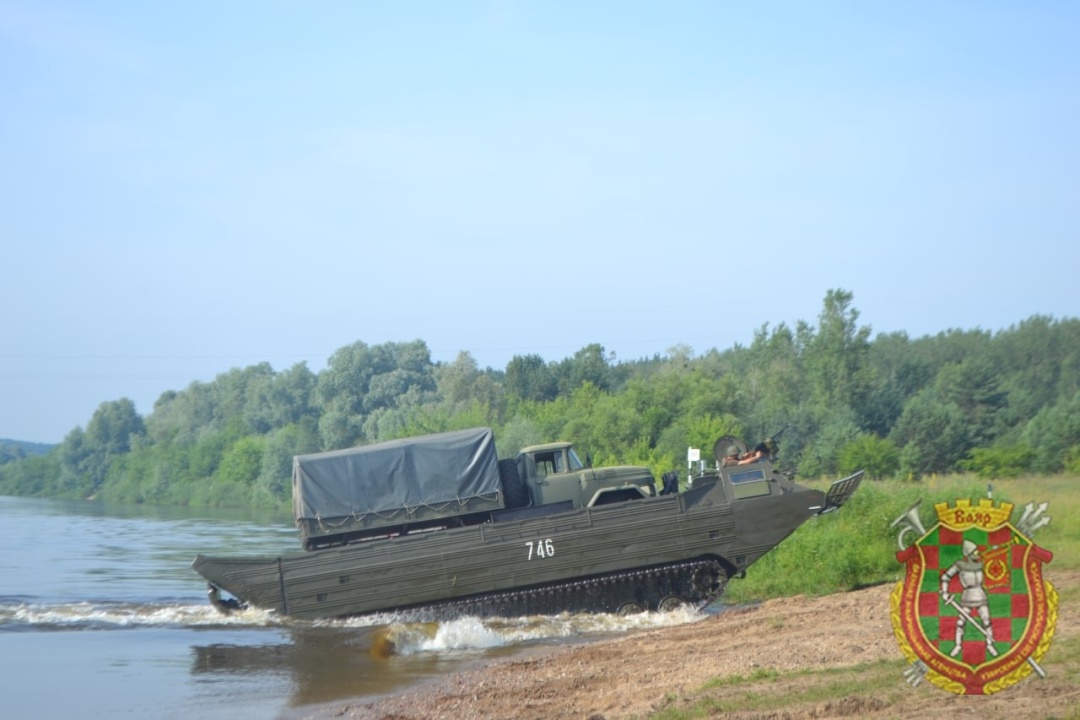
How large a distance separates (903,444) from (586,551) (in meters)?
33.8

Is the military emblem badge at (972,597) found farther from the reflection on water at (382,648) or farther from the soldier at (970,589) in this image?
the reflection on water at (382,648)

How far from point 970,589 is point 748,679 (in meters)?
2.98

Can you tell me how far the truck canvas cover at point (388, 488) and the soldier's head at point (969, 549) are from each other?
11501mm

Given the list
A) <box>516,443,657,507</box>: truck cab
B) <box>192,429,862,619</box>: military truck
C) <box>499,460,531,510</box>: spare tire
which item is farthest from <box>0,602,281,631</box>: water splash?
<box>516,443,657,507</box>: truck cab

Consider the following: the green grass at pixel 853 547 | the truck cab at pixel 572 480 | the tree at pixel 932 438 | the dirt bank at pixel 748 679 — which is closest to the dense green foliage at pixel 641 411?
the tree at pixel 932 438

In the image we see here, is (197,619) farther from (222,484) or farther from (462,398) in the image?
(222,484)

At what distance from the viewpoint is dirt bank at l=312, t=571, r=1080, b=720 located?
796 centimetres

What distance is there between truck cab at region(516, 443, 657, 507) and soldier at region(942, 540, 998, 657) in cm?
1125

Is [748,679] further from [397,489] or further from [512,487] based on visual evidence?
[512,487]

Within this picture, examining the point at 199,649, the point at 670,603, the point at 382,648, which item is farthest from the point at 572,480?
the point at 199,649

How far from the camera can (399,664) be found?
14945mm

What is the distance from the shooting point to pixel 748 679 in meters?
9.71

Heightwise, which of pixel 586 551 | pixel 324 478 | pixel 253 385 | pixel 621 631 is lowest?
pixel 621 631

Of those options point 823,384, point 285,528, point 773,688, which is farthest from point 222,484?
point 773,688
